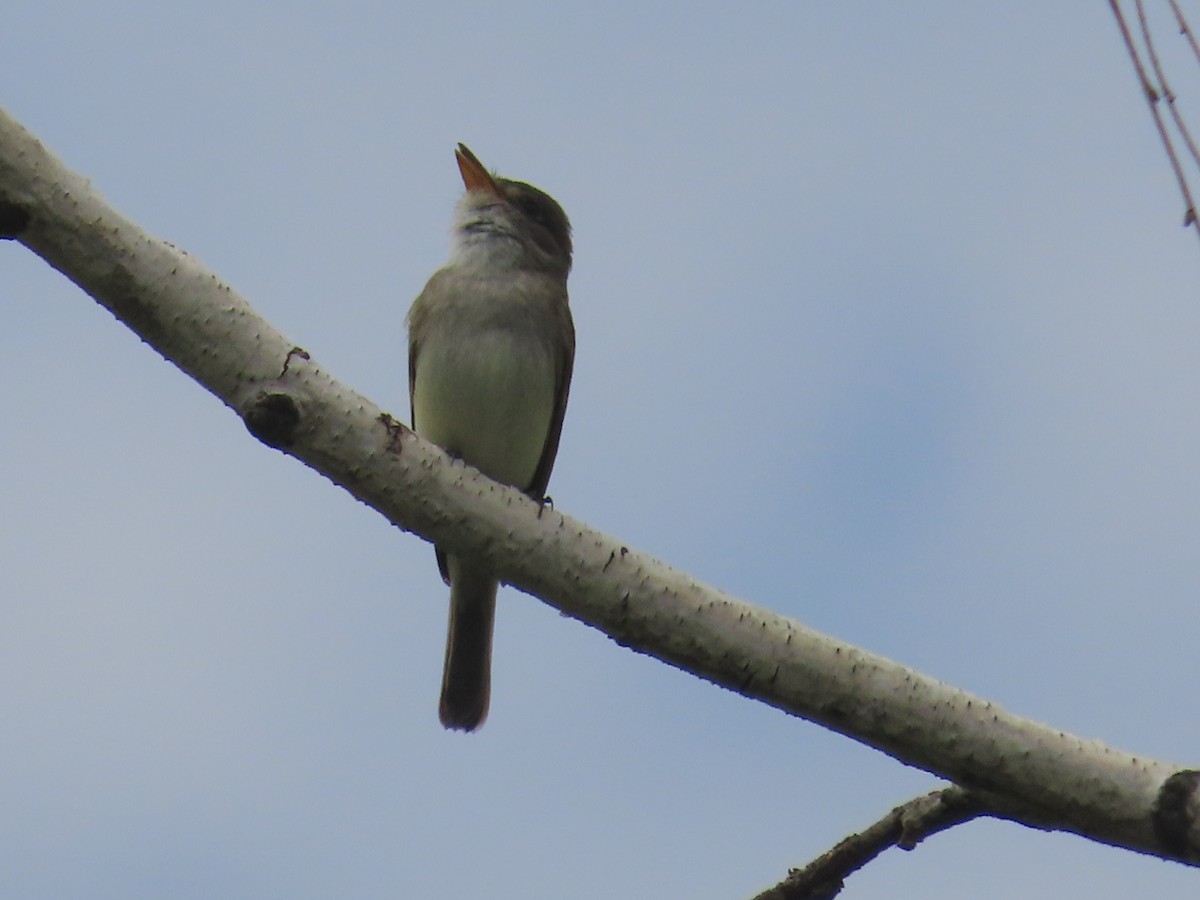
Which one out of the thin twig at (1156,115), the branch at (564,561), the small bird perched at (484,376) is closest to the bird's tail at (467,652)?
the small bird perched at (484,376)

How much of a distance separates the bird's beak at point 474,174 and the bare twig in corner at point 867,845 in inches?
193

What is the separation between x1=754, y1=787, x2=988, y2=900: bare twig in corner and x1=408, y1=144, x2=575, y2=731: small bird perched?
318 centimetres

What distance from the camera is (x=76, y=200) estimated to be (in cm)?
359

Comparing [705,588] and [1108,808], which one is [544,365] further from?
[1108,808]

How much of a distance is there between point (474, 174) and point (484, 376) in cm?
171

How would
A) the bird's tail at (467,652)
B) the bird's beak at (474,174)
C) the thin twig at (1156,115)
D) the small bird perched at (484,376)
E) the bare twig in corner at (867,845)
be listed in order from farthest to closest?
1. the bird's beak at (474,174)
2. the bird's tail at (467,652)
3. the small bird perched at (484,376)
4. the bare twig in corner at (867,845)
5. the thin twig at (1156,115)

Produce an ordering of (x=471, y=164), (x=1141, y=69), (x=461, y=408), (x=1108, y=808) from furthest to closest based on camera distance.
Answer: (x=471, y=164)
(x=461, y=408)
(x=1108, y=808)
(x=1141, y=69)

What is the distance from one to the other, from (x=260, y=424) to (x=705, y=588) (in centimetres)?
122

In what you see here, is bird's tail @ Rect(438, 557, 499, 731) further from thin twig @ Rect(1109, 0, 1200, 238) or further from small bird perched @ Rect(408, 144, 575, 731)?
thin twig @ Rect(1109, 0, 1200, 238)

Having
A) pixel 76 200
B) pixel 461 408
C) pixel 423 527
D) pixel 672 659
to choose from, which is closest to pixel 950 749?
pixel 672 659

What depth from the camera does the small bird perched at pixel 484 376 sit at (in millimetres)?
6832

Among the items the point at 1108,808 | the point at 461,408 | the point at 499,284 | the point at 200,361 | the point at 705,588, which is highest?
the point at 499,284

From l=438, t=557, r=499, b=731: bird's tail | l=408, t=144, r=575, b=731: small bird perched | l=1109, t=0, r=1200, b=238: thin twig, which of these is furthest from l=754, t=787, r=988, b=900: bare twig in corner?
l=438, t=557, r=499, b=731: bird's tail

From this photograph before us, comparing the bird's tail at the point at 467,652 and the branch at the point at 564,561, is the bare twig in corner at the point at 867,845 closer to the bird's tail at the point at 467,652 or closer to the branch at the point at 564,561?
the branch at the point at 564,561
